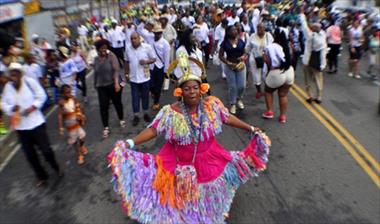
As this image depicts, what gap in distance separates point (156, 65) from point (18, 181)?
3.71 meters

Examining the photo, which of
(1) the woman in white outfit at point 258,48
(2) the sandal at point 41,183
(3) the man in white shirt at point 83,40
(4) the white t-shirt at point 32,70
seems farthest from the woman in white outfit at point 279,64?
(3) the man in white shirt at point 83,40

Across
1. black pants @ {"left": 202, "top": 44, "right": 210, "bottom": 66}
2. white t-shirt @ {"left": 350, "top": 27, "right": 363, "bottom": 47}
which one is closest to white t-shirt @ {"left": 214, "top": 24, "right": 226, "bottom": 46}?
black pants @ {"left": 202, "top": 44, "right": 210, "bottom": 66}

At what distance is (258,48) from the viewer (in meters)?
7.73

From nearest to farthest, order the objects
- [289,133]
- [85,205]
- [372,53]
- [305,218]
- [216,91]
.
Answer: [305,218] < [85,205] < [289,133] < [216,91] < [372,53]

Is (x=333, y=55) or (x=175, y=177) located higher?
(x=333, y=55)

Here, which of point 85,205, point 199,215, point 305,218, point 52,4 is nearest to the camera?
point 199,215

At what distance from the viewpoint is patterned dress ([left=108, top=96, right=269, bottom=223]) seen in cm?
365

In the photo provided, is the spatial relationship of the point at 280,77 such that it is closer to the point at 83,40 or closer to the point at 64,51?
the point at 64,51

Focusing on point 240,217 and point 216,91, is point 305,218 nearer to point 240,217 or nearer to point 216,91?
point 240,217

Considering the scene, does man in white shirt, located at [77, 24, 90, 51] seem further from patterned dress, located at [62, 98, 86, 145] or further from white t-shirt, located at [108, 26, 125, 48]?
patterned dress, located at [62, 98, 86, 145]

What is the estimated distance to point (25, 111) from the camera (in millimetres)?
4625

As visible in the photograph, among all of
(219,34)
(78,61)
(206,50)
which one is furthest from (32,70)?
(206,50)

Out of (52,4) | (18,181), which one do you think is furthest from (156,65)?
(52,4)

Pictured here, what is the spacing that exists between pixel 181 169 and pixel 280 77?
11.9ft
